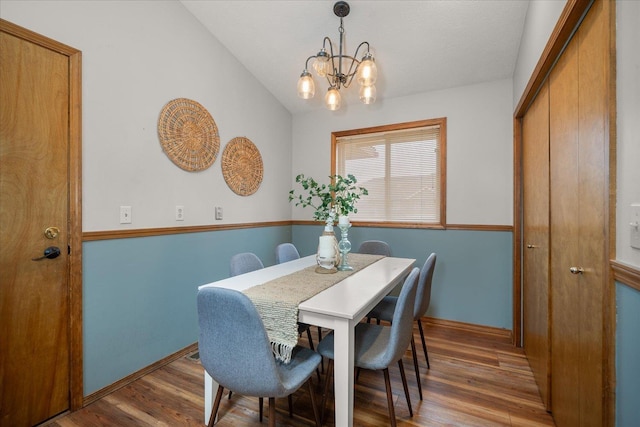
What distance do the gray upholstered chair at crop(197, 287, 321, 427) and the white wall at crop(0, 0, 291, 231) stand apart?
3.89ft

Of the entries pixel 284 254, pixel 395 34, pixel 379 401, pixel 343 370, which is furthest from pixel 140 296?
pixel 395 34

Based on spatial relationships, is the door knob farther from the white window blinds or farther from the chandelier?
the white window blinds

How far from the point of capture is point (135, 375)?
6.77 feet

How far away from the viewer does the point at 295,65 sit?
116 inches

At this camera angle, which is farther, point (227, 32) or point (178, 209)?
point (227, 32)

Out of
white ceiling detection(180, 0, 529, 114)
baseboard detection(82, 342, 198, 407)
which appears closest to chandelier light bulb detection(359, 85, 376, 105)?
white ceiling detection(180, 0, 529, 114)

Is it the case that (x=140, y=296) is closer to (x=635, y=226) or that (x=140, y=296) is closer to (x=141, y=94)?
(x=141, y=94)

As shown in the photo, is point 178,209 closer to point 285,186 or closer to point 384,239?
point 285,186

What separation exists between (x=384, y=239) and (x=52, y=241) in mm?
2725

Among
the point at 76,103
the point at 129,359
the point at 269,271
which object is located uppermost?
the point at 76,103

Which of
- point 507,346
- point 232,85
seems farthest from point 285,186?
point 507,346

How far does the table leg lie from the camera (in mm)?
1262

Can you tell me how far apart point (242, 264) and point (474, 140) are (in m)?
2.40

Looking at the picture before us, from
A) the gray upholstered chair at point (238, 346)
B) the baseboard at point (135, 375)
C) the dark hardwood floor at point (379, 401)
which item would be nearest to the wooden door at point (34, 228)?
the baseboard at point (135, 375)
